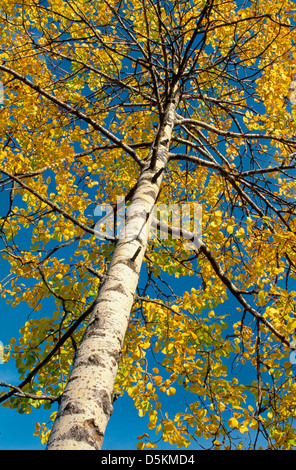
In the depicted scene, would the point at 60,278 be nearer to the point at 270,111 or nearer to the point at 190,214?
the point at 190,214

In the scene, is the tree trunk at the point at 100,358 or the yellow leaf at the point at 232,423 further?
the yellow leaf at the point at 232,423

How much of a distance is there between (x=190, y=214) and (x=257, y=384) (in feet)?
5.88

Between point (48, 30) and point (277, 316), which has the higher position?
point (48, 30)

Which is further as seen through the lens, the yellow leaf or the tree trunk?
the yellow leaf

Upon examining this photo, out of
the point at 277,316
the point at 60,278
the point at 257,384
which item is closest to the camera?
the point at 277,316

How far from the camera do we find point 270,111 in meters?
2.96

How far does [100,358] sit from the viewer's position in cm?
145

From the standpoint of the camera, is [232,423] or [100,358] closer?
[100,358]

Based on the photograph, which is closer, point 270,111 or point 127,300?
point 127,300

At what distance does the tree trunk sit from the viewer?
1.17 m

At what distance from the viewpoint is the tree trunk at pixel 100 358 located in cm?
117
